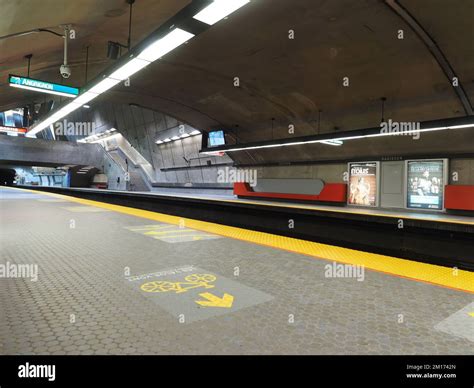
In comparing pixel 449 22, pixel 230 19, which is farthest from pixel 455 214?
pixel 230 19

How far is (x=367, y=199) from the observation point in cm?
1190

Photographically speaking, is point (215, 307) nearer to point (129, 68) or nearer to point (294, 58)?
point (129, 68)

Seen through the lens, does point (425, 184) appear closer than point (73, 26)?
No

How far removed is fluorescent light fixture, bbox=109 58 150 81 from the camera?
214 inches

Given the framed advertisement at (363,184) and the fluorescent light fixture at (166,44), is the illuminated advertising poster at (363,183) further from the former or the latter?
the fluorescent light fixture at (166,44)

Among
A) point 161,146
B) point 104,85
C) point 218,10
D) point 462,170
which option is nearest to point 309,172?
point 462,170

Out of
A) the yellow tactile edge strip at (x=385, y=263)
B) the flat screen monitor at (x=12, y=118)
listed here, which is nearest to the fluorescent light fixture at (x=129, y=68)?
the yellow tactile edge strip at (x=385, y=263)

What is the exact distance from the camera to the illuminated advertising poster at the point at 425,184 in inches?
389

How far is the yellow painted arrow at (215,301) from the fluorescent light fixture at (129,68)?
465 centimetres

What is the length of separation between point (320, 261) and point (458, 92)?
753cm

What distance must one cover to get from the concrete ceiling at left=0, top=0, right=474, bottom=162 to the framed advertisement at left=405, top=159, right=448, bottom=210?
663 mm

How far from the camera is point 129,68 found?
574 centimetres

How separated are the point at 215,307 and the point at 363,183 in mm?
11385

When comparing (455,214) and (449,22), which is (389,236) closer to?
(455,214)
